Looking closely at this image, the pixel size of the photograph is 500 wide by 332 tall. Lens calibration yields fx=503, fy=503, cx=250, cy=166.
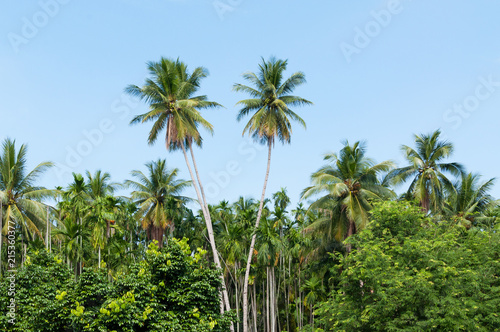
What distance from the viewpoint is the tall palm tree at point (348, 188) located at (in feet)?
93.4

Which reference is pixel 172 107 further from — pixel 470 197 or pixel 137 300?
pixel 470 197

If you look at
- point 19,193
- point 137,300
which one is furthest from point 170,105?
point 137,300

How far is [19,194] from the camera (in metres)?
28.3

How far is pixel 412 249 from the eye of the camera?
19.2 metres

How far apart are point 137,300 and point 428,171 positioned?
20292mm

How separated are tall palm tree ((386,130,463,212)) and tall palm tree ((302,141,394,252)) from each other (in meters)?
2.52

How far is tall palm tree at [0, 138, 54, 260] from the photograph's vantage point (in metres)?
27.5

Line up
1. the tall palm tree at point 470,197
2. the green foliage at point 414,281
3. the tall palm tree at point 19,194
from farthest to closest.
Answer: the tall palm tree at point 470,197
the tall palm tree at point 19,194
the green foliage at point 414,281

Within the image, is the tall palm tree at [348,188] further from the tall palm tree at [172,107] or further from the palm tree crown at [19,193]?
the palm tree crown at [19,193]

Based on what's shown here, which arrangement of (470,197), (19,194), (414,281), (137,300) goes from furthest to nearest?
1. (470,197)
2. (19,194)
3. (137,300)
4. (414,281)

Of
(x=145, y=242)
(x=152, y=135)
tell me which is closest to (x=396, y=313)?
(x=152, y=135)

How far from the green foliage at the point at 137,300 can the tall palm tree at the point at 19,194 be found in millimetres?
7699

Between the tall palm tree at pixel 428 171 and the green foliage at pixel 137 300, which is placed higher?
the tall palm tree at pixel 428 171

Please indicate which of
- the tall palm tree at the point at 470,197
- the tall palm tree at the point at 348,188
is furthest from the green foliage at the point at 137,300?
the tall palm tree at the point at 470,197
